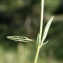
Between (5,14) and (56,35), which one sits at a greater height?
(5,14)

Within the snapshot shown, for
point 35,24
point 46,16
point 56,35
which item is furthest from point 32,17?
point 56,35

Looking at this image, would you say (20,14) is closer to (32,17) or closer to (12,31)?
(32,17)

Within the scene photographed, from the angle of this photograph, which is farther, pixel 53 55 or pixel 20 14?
pixel 20 14

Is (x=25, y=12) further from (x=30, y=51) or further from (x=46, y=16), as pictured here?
(x=30, y=51)

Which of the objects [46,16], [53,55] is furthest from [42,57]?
[46,16]

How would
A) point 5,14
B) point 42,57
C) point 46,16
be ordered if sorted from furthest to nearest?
point 46,16 → point 5,14 → point 42,57

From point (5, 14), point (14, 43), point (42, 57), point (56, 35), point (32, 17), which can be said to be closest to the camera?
point (42, 57)
